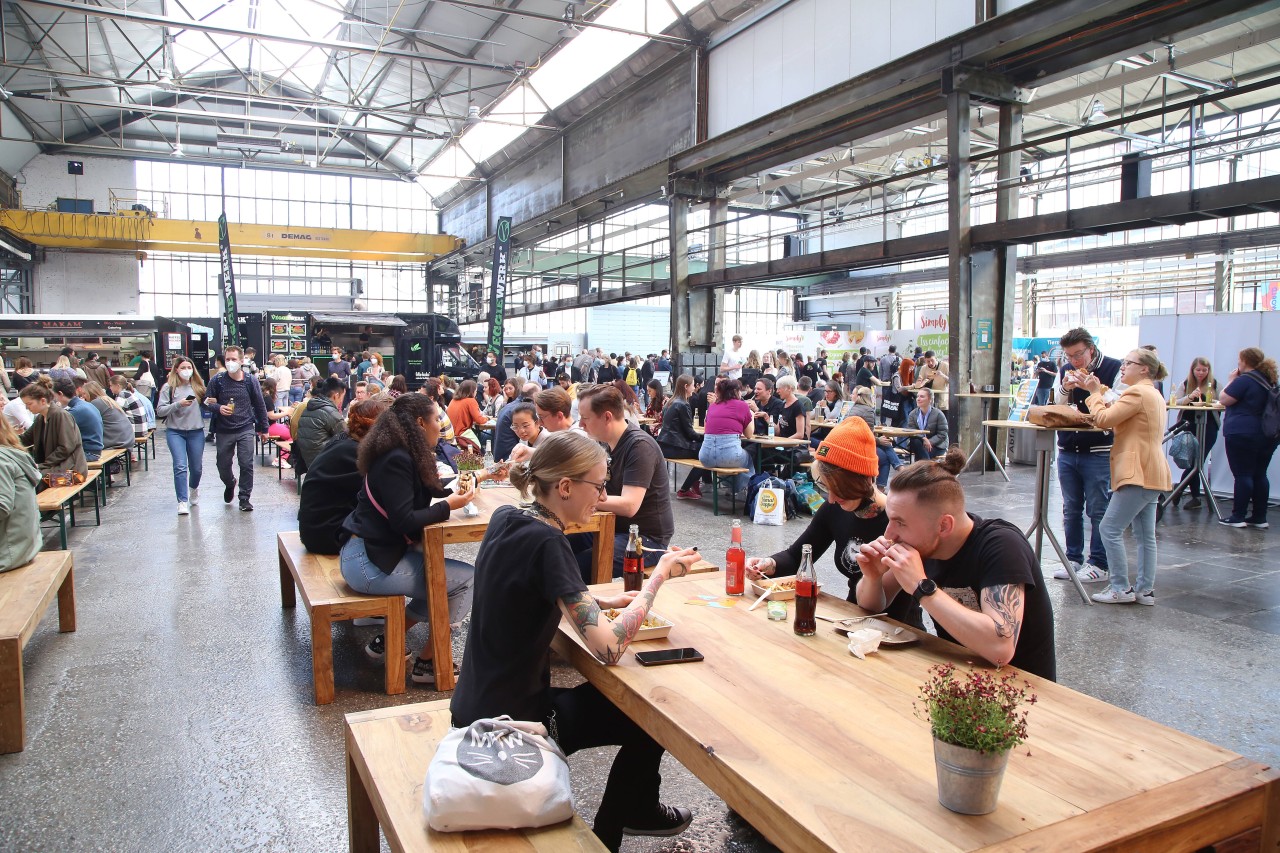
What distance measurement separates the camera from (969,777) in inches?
56.9

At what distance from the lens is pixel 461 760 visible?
177cm

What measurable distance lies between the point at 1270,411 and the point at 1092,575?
10.5 ft

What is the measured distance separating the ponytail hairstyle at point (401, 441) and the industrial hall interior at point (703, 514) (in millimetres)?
19

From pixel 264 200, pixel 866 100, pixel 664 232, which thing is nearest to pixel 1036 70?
pixel 866 100

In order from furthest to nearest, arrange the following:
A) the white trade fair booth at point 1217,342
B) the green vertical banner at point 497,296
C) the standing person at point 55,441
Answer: the green vertical banner at point 497,296, the white trade fair booth at point 1217,342, the standing person at point 55,441

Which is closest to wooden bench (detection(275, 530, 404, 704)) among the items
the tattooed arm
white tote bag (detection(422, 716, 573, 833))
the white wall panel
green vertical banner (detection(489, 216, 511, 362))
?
the tattooed arm

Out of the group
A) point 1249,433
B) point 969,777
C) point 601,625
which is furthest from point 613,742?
point 1249,433

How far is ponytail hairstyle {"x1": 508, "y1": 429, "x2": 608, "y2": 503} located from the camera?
2273mm

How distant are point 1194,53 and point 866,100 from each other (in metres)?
3.85

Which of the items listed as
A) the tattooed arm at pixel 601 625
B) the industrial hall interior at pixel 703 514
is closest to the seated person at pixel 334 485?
the industrial hall interior at pixel 703 514

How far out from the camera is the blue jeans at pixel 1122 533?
512cm

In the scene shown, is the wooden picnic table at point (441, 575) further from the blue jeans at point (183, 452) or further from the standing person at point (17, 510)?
the blue jeans at point (183, 452)

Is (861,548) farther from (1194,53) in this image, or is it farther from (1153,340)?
(1194,53)

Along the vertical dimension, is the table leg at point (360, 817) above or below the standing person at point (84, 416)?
below
